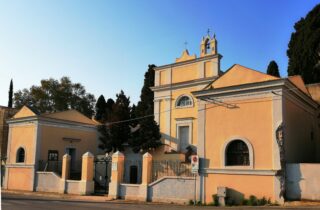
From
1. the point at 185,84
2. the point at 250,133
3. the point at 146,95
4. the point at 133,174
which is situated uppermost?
the point at 146,95

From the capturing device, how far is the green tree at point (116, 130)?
94.0 feet

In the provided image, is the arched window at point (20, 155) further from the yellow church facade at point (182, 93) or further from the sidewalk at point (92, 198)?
the yellow church facade at point (182, 93)

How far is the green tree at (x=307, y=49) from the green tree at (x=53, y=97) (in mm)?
31464

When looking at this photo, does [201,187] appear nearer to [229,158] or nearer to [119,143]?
[229,158]

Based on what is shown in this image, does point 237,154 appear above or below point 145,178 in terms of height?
above

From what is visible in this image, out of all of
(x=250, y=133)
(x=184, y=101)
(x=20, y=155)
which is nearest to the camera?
(x=250, y=133)

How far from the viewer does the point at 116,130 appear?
28.7 metres

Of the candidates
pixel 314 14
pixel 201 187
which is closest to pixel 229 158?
pixel 201 187

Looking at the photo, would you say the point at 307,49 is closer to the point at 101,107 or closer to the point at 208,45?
the point at 208,45

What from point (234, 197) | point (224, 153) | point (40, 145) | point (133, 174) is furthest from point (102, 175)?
point (234, 197)

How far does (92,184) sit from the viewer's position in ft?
76.9

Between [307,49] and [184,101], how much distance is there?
12.5 m

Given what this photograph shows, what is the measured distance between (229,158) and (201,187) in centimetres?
201

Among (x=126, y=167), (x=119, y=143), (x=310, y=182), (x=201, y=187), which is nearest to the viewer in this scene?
(x=310, y=182)
